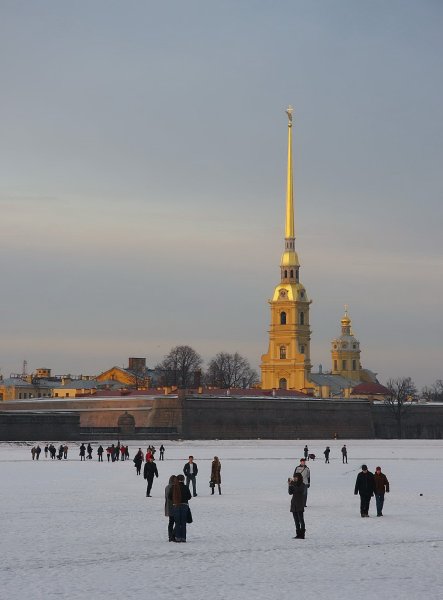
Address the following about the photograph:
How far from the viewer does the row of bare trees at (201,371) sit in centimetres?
14912

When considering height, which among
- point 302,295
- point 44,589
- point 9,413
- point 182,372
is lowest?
point 44,589

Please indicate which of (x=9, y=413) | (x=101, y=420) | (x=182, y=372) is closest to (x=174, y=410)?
(x=101, y=420)

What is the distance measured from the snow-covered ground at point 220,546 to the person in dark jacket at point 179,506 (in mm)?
270

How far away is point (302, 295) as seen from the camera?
147500 mm

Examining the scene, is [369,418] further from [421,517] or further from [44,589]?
[44,589]

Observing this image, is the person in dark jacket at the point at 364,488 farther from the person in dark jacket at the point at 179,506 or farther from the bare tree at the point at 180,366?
the bare tree at the point at 180,366

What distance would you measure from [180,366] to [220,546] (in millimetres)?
134698

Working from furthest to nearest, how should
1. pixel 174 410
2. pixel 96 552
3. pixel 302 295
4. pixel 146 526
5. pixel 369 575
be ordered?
pixel 302 295 < pixel 174 410 < pixel 146 526 < pixel 96 552 < pixel 369 575

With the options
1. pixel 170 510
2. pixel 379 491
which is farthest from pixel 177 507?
pixel 379 491

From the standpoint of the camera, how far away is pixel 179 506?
19.9m

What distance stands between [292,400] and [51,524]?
279 feet

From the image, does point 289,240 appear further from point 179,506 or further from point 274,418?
point 179,506

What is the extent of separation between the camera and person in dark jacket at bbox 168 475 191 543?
65.0 ft

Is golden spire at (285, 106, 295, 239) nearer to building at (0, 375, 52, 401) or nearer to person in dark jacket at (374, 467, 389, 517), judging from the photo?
building at (0, 375, 52, 401)
